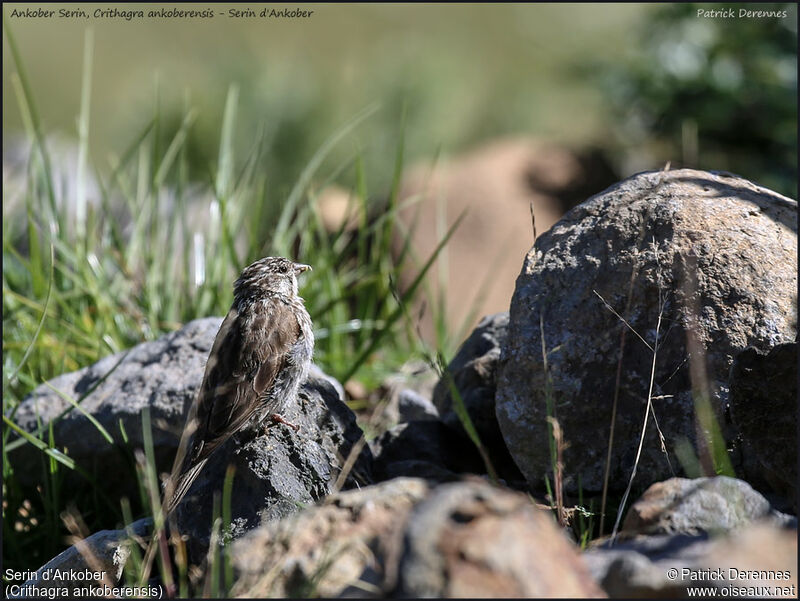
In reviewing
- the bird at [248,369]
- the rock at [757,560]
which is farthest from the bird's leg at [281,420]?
the rock at [757,560]

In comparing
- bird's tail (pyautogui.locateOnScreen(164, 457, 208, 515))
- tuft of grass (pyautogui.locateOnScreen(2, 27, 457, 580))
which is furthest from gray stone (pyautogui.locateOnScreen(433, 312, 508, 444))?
bird's tail (pyautogui.locateOnScreen(164, 457, 208, 515))

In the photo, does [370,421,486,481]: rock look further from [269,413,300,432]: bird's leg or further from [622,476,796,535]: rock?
[622,476,796,535]: rock

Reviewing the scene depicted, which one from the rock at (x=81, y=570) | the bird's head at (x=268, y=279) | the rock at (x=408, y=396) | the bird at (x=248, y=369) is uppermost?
the bird's head at (x=268, y=279)

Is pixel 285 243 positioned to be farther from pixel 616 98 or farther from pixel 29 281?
pixel 616 98

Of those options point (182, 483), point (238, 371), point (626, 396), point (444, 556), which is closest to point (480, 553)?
point (444, 556)

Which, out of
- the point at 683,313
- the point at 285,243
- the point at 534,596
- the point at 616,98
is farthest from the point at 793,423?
the point at 616,98

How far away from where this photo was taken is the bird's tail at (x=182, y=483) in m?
3.36

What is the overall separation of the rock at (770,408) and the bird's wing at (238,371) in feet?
6.55

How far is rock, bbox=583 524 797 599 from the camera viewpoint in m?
2.11

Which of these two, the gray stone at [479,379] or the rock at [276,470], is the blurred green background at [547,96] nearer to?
the gray stone at [479,379]

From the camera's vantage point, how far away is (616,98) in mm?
9977

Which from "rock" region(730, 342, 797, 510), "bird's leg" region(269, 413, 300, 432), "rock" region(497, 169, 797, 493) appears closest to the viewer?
"rock" region(730, 342, 797, 510)

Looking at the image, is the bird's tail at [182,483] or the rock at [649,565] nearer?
the rock at [649,565]

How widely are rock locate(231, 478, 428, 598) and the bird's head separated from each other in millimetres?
2121
